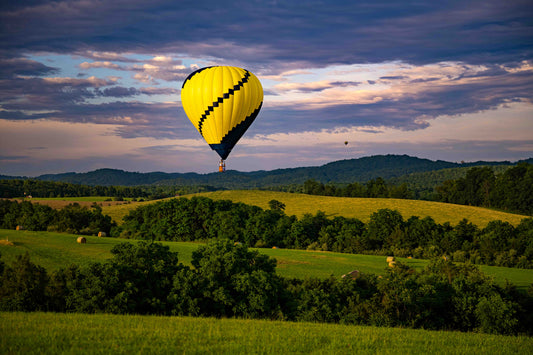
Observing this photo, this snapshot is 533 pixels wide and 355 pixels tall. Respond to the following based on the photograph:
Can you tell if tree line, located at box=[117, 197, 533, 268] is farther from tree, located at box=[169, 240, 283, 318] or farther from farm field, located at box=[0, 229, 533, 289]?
tree, located at box=[169, 240, 283, 318]

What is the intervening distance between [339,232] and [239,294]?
1815 inches

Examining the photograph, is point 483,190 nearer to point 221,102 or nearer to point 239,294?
point 221,102

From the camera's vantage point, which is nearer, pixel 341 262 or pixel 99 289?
pixel 99 289

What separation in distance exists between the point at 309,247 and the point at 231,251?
132 ft

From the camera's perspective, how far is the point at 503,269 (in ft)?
168

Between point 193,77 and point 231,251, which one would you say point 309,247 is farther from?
point 231,251

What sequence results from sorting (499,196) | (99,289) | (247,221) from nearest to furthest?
(99,289)
(247,221)
(499,196)

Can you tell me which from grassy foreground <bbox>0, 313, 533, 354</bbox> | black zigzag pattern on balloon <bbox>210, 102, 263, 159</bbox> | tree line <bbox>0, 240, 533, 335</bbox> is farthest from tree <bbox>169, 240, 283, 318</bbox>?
black zigzag pattern on balloon <bbox>210, 102, 263, 159</bbox>

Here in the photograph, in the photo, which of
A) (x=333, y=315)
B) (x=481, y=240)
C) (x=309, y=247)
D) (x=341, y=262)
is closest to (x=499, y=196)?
(x=481, y=240)

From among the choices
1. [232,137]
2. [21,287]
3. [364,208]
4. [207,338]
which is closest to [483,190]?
[364,208]

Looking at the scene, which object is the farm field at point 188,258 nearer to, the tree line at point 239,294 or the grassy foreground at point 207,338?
the tree line at point 239,294

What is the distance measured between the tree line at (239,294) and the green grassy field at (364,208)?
59577 millimetres

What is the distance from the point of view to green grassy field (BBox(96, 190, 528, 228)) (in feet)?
297

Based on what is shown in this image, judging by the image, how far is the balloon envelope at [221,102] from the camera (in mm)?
41875
